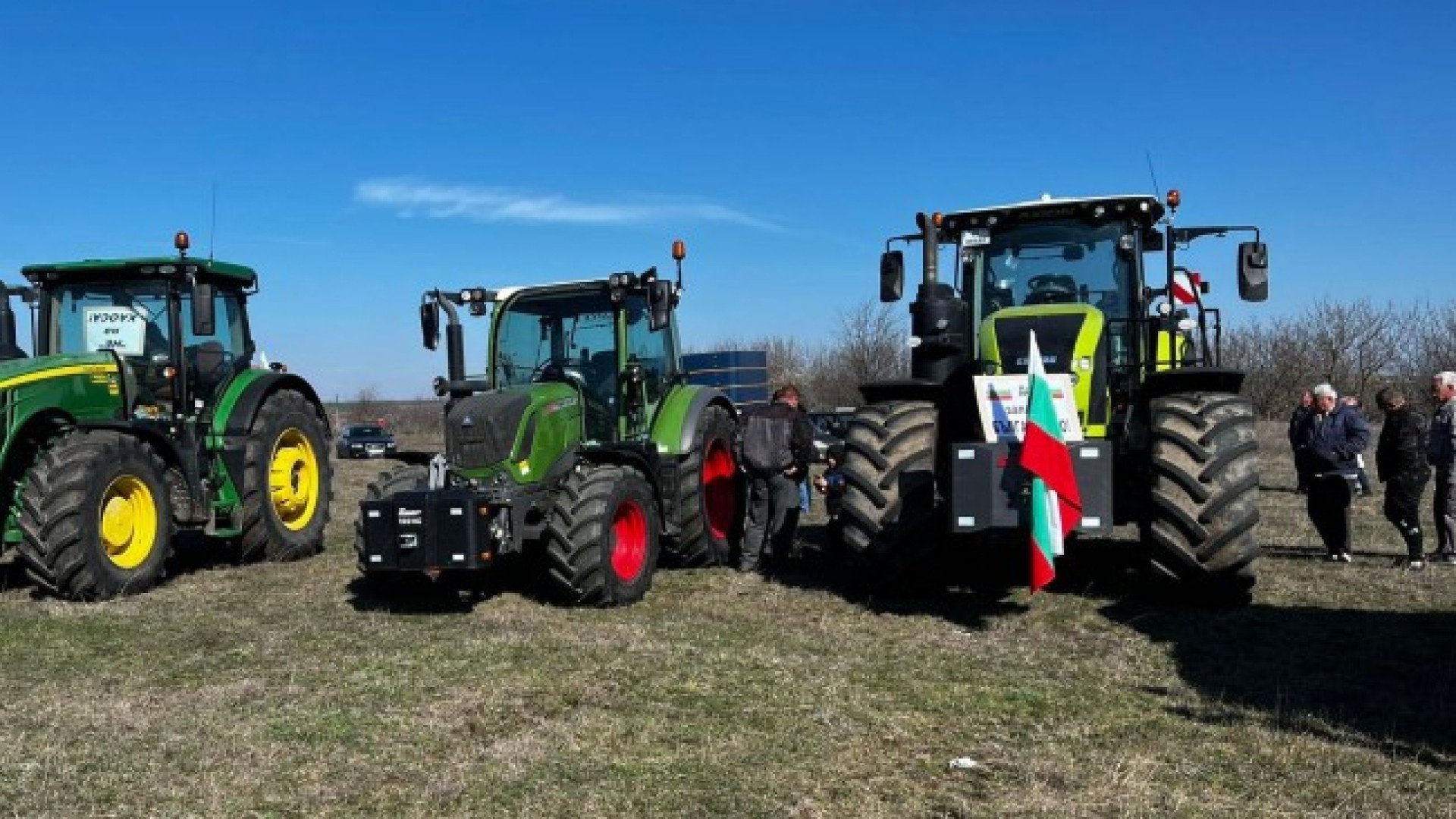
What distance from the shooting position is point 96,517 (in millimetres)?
8086

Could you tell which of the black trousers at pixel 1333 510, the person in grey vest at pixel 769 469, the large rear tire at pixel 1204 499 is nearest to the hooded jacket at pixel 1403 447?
the black trousers at pixel 1333 510

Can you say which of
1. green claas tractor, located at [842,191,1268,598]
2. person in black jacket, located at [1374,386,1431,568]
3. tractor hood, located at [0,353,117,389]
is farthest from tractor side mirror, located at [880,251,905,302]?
tractor hood, located at [0,353,117,389]

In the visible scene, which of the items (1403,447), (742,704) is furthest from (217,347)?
(1403,447)

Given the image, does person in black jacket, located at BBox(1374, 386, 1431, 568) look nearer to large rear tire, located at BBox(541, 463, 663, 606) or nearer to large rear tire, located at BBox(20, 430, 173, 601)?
large rear tire, located at BBox(541, 463, 663, 606)

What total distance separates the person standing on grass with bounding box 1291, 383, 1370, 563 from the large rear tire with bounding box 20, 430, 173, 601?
9159 mm

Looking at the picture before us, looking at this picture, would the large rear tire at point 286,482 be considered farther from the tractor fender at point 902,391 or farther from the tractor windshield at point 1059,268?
the tractor windshield at point 1059,268

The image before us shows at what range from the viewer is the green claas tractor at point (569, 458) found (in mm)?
7324

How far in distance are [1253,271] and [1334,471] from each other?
253cm

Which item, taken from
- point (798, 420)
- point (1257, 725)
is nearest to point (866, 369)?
point (798, 420)

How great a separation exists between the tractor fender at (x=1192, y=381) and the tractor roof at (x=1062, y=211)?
4.09 feet

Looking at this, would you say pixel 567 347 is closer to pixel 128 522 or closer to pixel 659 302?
pixel 659 302

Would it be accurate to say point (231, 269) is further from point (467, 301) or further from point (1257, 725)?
point (1257, 725)

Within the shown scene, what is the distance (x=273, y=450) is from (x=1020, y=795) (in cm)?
783

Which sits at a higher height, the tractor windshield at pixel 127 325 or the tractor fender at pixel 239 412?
the tractor windshield at pixel 127 325
